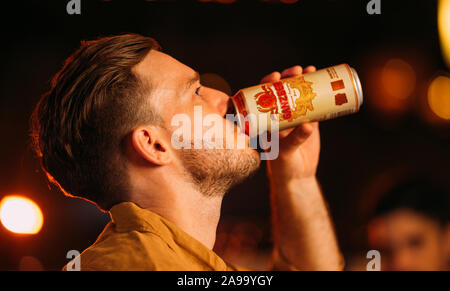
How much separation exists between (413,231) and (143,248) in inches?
64.3

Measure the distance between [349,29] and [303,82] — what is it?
2031mm

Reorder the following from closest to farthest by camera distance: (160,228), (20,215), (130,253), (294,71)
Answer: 1. (130,253)
2. (160,228)
3. (294,71)
4. (20,215)

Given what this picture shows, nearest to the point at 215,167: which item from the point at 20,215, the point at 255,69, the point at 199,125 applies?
the point at 199,125

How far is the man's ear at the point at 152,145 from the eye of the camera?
1.02m

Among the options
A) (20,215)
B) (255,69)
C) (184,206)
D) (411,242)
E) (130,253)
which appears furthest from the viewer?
(255,69)

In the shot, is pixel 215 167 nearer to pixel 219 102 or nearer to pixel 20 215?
pixel 219 102

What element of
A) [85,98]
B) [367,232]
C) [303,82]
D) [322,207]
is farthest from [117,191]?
[367,232]

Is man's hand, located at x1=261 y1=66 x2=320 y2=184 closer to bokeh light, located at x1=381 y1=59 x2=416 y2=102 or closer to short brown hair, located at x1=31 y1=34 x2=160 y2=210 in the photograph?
short brown hair, located at x1=31 y1=34 x2=160 y2=210

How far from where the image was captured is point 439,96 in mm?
3043

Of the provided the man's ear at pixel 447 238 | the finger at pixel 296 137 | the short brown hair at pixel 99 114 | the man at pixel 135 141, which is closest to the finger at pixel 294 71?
the man at pixel 135 141

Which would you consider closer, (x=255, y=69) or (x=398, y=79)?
(x=255, y=69)

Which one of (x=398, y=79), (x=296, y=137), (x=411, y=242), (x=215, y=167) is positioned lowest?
(x=411, y=242)

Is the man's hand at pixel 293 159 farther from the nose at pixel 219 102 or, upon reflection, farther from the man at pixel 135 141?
the nose at pixel 219 102

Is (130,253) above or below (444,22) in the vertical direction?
below
